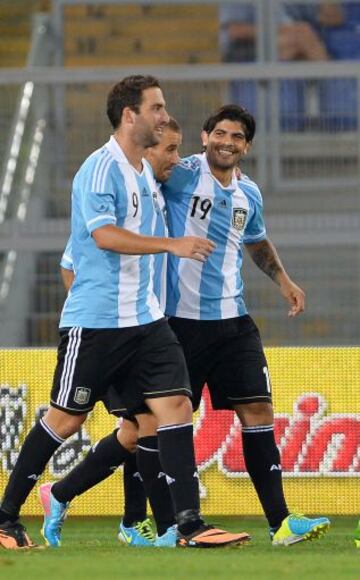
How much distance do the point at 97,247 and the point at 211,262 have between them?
979mm

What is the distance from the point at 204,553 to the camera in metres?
6.36

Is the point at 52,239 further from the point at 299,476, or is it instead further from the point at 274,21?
the point at 299,476

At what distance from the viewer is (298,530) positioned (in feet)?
23.1

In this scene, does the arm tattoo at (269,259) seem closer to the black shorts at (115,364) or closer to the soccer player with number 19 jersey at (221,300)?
the soccer player with number 19 jersey at (221,300)

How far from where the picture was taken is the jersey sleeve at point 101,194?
259 inches

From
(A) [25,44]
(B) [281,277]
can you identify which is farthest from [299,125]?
(B) [281,277]

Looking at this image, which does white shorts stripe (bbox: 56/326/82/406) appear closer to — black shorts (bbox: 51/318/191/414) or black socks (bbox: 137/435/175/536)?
black shorts (bbox: 51/318/191/414)

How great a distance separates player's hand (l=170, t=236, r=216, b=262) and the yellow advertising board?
2.93 metres

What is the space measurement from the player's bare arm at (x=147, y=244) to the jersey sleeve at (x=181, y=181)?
102 centimetres

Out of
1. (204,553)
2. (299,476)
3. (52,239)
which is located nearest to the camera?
(204,553)

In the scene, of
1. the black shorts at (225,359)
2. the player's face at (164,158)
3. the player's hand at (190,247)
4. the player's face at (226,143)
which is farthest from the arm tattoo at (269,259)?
the player's hand at (190,247)

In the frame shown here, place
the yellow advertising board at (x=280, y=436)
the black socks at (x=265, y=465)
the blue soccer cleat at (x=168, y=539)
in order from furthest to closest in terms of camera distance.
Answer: the yellow advertising board at (x=280, y=436) → the black socks at (x=265, y=465) → the blue soccer cleat at (x=168, y=539)

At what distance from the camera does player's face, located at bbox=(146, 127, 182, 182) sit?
741 cm

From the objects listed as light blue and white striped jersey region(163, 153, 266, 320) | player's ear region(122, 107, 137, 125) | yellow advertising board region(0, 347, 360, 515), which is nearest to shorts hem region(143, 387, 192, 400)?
light blue and white striped jersey region(163, 153, 266, 320)
